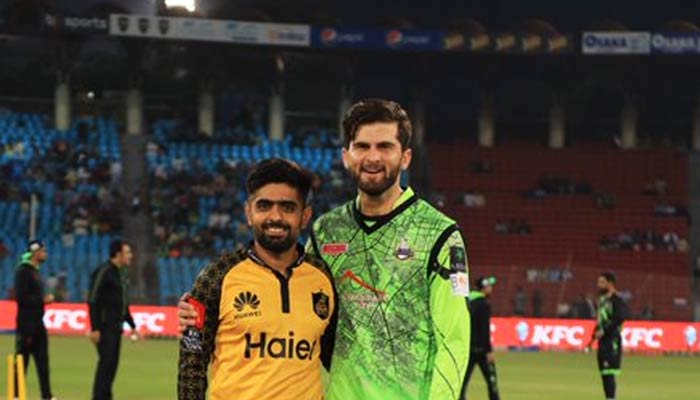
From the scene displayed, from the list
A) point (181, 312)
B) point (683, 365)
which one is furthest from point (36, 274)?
point (683, 365)

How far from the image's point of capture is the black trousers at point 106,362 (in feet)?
58.4

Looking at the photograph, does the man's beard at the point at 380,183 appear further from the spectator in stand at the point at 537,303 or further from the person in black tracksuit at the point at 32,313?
the spectator in stand at the point at 537,303

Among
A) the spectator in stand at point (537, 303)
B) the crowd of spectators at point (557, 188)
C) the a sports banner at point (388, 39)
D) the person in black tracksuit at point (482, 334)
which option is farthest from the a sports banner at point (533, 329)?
the a sports banner at point (388, 39)

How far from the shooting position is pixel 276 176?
249 inches

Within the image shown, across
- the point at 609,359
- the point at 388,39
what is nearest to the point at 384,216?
the point at 609,359

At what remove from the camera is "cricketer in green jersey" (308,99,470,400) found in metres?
6.30

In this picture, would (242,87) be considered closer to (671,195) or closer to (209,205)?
(209,205)

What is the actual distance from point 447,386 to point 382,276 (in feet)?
1.67

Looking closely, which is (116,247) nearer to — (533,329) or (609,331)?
(609,331)

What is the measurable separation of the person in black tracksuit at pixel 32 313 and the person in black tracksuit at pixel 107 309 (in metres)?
1.84

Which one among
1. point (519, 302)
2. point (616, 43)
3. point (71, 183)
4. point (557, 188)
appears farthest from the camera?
point (616, 43)

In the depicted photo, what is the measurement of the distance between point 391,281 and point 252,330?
1.89ft

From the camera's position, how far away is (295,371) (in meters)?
6.39

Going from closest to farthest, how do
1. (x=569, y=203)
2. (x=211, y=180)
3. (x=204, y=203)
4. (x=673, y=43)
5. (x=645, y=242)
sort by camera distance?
(x=204, y=203) < (x=645, y=242) < (x=211, y=180) < (x=569, y=203) < (x=673, y=43)
